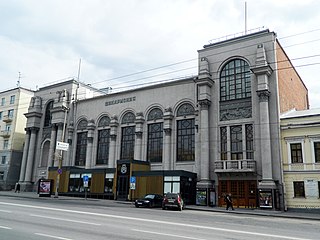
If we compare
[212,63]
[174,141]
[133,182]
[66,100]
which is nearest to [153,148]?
[174,141]

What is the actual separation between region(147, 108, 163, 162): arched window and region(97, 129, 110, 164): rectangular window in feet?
23.0

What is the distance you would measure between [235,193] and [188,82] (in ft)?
46.8

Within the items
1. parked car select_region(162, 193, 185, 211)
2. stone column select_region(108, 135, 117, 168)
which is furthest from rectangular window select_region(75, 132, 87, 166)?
parked car select_region(162, 193, 185, 211)

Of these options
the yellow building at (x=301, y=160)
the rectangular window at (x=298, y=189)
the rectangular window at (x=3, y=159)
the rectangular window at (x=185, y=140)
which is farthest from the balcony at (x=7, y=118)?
the rectangular window at (x=298, y=189)

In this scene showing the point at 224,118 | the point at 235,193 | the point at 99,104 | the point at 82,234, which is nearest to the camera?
the point at 82,234

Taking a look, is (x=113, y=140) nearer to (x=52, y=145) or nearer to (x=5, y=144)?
(x=52, y=145)

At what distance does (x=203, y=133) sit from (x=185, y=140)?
371cm

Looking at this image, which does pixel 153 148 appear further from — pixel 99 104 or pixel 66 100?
pixel 66 100

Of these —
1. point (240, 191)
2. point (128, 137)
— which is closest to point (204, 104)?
point (240, 191)

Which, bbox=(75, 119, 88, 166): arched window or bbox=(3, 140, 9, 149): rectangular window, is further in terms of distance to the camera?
bbox=(3, 140, 9, 149): rectangular window

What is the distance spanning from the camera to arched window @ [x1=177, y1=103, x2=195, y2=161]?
121 feet

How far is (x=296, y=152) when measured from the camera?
30.0m

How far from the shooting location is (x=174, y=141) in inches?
1496

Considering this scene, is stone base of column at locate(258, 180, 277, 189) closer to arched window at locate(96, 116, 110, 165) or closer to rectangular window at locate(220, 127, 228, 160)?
rectangular window at locate(220, 127, 228, 160)
